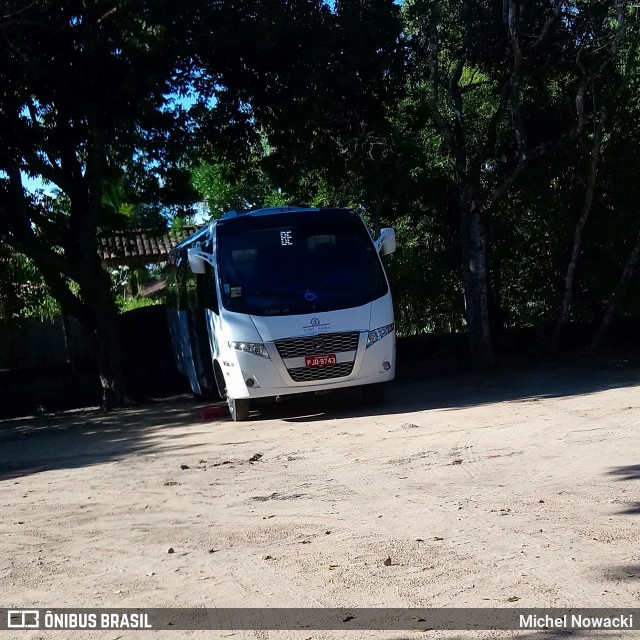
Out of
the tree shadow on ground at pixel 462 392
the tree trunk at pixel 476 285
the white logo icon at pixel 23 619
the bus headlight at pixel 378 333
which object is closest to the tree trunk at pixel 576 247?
the tree trunk at pixel 476 285

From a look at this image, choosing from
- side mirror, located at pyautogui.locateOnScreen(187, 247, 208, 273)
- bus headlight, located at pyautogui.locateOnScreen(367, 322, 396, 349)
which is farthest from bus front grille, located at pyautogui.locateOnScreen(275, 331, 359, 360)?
side mirror, located at pyautogui.locateOnScreen(187, 247, 208, 273)

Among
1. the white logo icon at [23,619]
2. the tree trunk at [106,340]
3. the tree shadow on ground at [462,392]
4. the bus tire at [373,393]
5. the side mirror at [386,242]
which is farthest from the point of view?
the tree trunk at [106,340]

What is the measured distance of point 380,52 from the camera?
15.9 m

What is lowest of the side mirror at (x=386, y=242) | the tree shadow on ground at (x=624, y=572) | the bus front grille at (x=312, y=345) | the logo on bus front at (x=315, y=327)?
the tree shadow on ground at (x=624, y=572)

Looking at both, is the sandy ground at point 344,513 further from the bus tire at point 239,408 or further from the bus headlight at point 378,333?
the bus headlight at point 378,333

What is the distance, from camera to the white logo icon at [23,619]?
17.2 feet

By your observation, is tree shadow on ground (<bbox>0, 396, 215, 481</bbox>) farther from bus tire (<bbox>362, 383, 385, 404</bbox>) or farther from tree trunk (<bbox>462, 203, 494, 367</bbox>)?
tree trunk (<bbox>462, 203, 494, 367</bbox>)

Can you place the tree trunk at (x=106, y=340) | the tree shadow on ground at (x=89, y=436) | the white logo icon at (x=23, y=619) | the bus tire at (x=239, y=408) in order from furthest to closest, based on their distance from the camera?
1. the tree trunk at (x=106, y=340)
2. the bus tire at (x=239, y=408)
3. the tree shadow on ground at (x=89, y=436)
4. the white logo icon at (x=23, y=619)

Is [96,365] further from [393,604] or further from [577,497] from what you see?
[393,604]

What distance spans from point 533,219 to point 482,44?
3.36 meters

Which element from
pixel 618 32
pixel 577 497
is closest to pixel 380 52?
pixel 618 32

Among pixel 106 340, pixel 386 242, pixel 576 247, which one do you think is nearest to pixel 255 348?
pixel 386 242

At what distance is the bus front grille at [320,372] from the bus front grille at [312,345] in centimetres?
19

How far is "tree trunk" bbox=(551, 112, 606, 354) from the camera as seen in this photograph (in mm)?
16156
